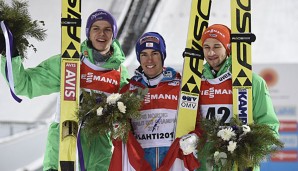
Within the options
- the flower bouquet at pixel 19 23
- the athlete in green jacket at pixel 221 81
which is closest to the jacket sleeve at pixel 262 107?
the athlete in green jacket at pixel 221 81

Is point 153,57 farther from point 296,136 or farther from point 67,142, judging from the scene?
point 296,136

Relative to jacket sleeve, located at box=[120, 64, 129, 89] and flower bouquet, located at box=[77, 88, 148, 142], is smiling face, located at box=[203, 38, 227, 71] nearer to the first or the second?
flower bouquet, located at box=[77, 88, 148, 142]

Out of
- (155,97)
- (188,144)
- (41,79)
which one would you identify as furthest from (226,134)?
(41,79)

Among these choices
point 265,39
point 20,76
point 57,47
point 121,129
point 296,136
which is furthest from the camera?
point 265,39

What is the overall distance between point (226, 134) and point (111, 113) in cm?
82

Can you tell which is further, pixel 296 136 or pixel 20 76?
pixel 296 136

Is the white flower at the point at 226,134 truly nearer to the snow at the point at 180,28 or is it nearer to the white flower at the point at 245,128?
the white flower at the point at 245,128

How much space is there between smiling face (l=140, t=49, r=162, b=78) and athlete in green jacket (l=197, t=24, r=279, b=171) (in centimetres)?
36

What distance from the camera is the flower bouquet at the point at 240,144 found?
466cm

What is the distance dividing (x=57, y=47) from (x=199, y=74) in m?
10.1

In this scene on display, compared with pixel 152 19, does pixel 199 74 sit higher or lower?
lower

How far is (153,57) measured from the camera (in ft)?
16.8

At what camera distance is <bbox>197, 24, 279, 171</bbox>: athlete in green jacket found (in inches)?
198

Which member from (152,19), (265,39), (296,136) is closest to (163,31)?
(152,19)
